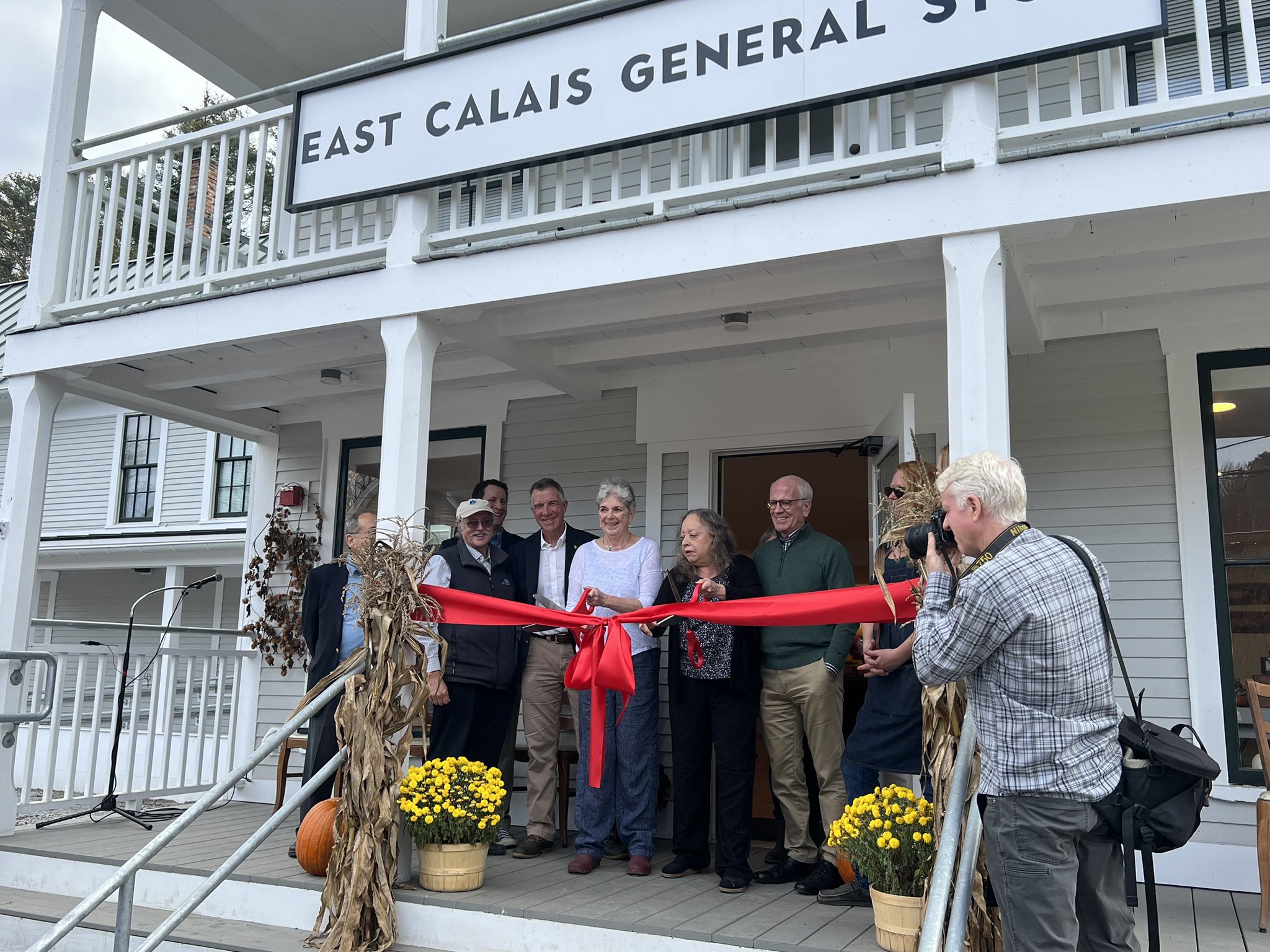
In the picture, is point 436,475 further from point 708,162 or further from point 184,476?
point 184,476

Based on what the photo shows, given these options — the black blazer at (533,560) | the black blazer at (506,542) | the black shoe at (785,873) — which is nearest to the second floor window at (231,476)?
the black blazer at (506,542)

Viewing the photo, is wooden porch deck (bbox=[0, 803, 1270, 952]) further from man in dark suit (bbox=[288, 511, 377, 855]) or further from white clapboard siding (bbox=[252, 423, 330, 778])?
white clapboard siding (bbox=[252, 423, 330, 778])

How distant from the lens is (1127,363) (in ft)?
16.7

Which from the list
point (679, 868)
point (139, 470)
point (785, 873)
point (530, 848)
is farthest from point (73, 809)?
point (139, 470)

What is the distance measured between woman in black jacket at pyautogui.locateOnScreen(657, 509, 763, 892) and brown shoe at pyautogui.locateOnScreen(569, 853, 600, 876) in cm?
32

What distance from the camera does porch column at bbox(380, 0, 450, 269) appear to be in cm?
491

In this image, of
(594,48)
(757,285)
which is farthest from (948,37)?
(594,48)

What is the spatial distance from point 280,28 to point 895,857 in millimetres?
6391

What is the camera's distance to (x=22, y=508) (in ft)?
18.8

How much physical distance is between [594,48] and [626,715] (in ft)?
9.67

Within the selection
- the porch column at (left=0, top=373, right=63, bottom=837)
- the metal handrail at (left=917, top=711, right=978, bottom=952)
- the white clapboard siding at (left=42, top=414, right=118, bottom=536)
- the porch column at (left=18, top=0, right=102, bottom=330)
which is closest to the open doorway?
the metal handrail at (left=917, top=711, right=978, bottom=952)

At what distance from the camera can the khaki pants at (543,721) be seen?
4910 millimetres

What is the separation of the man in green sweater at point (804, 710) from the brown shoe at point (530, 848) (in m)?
1.08

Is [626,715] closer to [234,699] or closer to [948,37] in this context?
[948,37]
